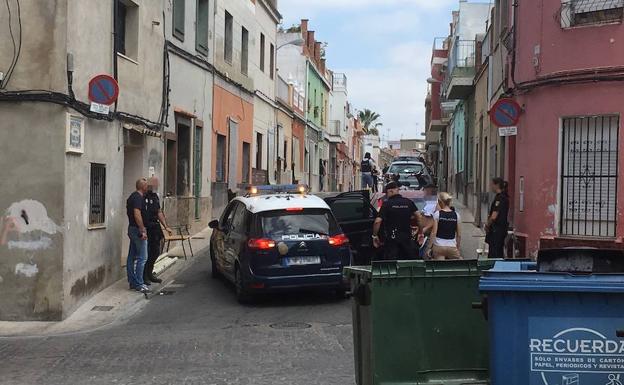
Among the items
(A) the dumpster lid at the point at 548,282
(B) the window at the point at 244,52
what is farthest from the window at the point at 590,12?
(B) the window at the point at 244,52

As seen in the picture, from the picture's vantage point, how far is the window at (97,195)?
10.8 meters

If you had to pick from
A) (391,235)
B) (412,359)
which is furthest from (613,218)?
(412,359)

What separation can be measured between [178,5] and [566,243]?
984 centimetres

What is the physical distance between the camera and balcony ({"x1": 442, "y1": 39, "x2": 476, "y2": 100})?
2345cm

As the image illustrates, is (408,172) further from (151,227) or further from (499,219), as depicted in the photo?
(151,227)

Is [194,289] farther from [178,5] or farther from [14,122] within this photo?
[178,5]

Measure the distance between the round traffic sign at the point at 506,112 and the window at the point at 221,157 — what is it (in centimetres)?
906

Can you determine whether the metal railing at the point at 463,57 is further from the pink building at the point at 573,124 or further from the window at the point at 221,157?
the pink building at the point at 573,124

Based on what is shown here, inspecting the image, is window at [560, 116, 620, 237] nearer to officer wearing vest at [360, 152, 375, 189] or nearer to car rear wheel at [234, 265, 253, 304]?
car rear wheel at [234, 265, 253, 304]

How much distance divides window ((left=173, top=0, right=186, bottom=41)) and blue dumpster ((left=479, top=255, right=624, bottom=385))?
12.5m

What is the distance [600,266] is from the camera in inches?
186

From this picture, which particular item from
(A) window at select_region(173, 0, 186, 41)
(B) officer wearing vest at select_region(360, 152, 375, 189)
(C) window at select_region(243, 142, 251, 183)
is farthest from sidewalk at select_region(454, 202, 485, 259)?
(A) window at select_region(173, 0, 186, 41)

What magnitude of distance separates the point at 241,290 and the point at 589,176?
6112 mm

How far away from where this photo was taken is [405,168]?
3097cm
